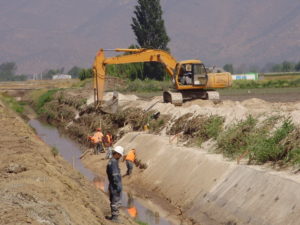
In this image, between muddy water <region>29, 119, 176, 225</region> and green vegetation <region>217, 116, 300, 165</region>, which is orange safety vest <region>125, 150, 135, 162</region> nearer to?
muddy water <region>29, 119, 176, 225</region>

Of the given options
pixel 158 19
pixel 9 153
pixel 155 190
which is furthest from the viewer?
pixel 158 19

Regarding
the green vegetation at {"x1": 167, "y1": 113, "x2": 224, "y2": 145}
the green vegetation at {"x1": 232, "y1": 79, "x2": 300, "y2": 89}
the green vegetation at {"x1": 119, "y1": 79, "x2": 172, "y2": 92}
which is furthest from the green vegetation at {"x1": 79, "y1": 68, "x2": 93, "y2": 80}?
the green vegetation at {"x1": 167, "y1": 113, "x2": 224, "y2": 145}

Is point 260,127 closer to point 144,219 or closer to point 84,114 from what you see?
point 144,219

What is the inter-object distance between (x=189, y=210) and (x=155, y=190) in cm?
430

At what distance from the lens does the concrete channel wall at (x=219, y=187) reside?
16.7m

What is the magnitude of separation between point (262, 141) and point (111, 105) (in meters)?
21.3

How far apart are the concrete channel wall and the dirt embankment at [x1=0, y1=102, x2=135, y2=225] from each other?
301 cm

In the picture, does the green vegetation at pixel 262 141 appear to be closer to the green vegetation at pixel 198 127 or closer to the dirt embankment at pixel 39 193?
the green vegetation at pixel 198 127

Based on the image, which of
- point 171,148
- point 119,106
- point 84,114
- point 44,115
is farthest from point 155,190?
point 44,115

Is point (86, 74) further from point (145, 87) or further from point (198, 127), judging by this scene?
point (198, 127)

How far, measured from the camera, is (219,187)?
2052cm

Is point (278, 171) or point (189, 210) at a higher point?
point (278, 171)

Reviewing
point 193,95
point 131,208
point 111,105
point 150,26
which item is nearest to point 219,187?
point 131,208

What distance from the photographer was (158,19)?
101m
